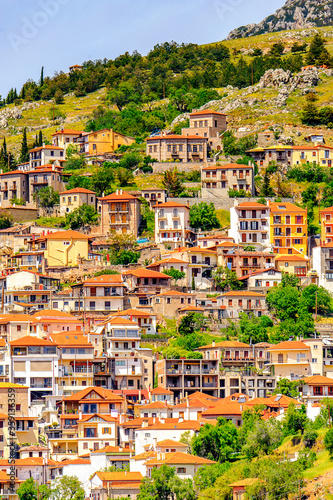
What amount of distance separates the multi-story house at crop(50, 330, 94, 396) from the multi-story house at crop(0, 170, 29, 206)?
138ft

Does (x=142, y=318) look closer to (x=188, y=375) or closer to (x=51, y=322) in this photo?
(x=51, y=322)

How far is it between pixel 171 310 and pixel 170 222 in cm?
1718

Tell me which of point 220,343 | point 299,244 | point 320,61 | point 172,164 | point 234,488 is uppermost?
point 320,61

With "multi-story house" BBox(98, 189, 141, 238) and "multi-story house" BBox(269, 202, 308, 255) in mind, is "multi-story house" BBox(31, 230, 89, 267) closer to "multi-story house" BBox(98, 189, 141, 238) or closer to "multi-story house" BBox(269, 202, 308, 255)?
"multi-story house" BBox(98, 189, 141, 238)

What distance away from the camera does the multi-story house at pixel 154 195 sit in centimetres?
12531

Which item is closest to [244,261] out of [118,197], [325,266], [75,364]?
[325,266]

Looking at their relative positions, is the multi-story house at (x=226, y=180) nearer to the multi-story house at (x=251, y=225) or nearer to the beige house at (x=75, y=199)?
the multi-story house at (x=251, y=225)

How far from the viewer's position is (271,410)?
8738 centimetres

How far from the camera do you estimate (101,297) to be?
344 feet

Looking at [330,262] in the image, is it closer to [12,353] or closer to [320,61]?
[12,353]

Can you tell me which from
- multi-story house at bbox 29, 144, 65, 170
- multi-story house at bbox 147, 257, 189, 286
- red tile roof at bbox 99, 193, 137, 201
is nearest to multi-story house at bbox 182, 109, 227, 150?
multi-story house at bbox 29, 144, 65, 170

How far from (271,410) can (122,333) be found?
1665 centimetres

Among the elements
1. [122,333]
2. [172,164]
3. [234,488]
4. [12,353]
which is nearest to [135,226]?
[172,164]

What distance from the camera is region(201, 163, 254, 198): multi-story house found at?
128 meters
